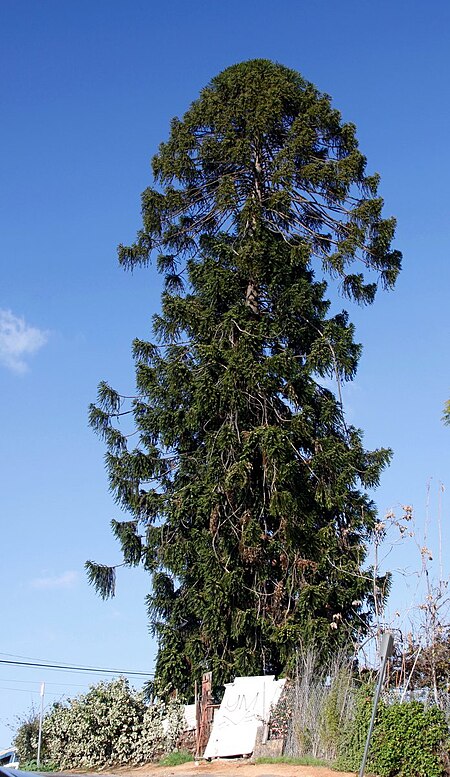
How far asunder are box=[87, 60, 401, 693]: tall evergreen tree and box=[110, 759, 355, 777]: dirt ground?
139 inches

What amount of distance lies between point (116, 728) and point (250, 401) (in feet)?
29.4

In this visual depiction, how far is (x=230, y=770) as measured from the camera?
17469mm

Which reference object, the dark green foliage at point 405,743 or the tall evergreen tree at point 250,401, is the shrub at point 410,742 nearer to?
the dark green foliage at point 405,743

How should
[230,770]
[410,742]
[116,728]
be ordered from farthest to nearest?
[116,728] → [230,770] → [410,742]

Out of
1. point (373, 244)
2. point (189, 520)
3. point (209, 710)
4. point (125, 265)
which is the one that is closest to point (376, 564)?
point (209, 710)

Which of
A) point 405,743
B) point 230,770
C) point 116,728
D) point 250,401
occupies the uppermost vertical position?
point 250,401

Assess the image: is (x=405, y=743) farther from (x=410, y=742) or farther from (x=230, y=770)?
(x=230, y=770)

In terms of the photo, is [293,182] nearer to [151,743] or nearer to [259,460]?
[259,460]

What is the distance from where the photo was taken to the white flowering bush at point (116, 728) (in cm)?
2236

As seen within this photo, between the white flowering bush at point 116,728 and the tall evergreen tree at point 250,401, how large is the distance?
1.58 metres

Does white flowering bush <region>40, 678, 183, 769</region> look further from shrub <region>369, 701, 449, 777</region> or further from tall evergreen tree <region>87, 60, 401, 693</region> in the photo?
shrub <region>369, 701, 449, 777</region>

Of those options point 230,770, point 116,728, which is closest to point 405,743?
point 230,770

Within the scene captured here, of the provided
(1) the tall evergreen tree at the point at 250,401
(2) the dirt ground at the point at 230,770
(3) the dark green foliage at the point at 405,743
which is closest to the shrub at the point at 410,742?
(3) the dark green foliage at the point at 405,743

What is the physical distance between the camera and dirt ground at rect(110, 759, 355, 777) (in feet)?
51.0
